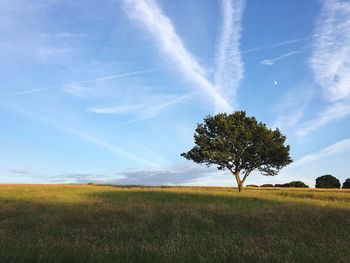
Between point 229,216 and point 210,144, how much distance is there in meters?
43.2

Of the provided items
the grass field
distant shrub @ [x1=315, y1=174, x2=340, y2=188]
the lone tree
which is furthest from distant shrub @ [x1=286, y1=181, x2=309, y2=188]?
the grass field

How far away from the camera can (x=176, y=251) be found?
9070 millimetres

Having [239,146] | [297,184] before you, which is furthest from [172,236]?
[297,184]

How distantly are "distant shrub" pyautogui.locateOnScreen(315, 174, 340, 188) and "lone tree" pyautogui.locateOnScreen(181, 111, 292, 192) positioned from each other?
60.2 meters

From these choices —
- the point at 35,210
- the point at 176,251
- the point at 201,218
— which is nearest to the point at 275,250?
the point at 176,251

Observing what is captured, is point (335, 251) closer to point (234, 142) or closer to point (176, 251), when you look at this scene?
point (176, 251)

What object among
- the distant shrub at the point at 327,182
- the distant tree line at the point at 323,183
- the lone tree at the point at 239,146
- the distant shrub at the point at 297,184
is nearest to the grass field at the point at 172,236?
the lone tree at the point at 239,146

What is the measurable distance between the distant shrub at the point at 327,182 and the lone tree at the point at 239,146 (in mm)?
60155

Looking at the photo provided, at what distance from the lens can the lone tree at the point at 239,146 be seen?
195 ft

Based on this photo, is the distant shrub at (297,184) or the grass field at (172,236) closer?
the grass field at (172,236)

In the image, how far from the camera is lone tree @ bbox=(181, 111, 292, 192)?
5956 centimetres

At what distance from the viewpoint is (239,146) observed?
59.8m

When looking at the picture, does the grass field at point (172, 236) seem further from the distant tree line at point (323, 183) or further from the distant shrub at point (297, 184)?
the distant shrub at point (297, 184)

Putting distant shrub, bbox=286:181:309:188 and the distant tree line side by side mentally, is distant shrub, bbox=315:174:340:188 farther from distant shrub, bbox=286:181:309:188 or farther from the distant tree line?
distant shrub, bbox=286:181:309:188
